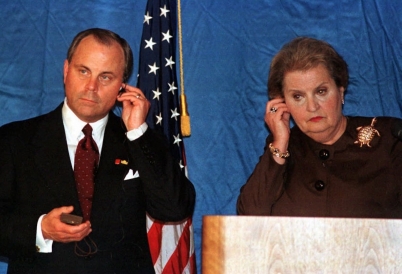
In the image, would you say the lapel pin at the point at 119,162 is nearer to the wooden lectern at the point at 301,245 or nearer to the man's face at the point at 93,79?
the man's face at the point at 93,79

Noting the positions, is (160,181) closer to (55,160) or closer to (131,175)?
(131,175)

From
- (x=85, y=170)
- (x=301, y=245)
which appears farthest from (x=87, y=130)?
(x=301, y=245)

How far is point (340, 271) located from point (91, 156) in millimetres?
1511

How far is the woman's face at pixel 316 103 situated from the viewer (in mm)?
2889

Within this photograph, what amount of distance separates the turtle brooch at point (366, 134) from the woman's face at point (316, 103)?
0.28 ft

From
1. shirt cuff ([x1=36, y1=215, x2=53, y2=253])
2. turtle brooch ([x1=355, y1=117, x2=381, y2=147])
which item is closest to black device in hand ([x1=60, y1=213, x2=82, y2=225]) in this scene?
shirt cuff ([x1=36, y1=215, x2=53, y2=253])

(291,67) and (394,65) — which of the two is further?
(394,65)

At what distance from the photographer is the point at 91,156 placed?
2760mm

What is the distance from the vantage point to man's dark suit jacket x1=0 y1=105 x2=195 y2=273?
2576 millimetres

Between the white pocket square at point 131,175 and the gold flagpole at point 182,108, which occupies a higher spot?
the gold flagpole at point 182,108

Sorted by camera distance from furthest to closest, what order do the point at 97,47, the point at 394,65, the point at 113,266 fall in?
the point at 394,65
the point at 97,47
the point at 113,266

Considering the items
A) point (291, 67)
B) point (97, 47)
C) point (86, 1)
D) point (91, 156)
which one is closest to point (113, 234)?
point (91, 156)

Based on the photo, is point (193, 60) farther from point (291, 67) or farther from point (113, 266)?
point (113, 266)

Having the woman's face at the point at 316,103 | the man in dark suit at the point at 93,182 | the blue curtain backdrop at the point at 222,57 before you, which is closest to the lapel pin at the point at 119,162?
the man in dark suit at the point at 93,182
